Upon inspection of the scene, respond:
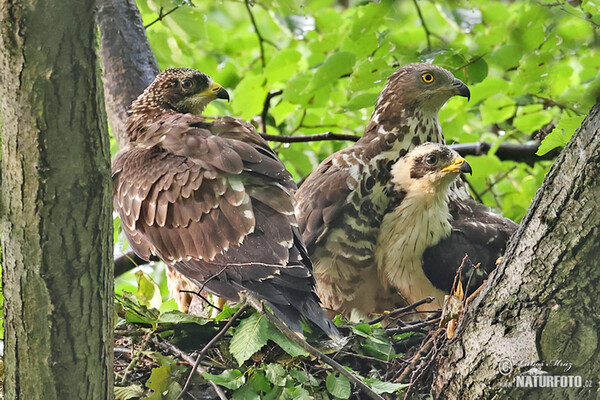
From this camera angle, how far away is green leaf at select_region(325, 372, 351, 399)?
10.5ft

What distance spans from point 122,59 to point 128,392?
2.78 metres

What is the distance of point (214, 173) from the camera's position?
403 centimetres

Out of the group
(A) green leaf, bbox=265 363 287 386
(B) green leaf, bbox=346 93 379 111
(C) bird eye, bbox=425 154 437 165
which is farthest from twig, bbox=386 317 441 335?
(B) green leaf, bbox=346 93 379 111

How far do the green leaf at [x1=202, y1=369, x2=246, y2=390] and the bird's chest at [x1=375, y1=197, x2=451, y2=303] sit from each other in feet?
5.33

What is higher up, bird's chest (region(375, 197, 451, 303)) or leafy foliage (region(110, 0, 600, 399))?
leafy foliage (region(110, 0, 600, 399))

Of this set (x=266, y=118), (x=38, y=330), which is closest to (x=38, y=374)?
(x=38, y=330)

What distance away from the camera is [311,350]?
124 inches

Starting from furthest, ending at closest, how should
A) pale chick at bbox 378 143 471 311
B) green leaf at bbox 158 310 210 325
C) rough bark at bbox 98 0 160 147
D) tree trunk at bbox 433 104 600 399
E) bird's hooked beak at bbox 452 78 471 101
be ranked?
rough bark at bbox 98 0 160 147, bird's hooked beak at bbox 452 78 471 101, pale chick at bbox 378 143 471 311, green leaf at bbox 158 310 210 325, tree trunk at bbox 433 104 600 399

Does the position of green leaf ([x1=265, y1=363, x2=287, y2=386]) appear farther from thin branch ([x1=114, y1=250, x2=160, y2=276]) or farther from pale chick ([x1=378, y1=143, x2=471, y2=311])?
thin branch ([x1=114, y1=250, x2=160, y2=276])

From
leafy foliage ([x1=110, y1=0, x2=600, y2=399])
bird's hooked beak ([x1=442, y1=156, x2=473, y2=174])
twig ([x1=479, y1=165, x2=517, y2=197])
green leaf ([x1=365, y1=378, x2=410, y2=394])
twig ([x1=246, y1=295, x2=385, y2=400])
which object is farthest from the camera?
twig ([x1=479, y1=165, x2=517, y2=197])

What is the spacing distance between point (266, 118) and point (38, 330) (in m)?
3.96

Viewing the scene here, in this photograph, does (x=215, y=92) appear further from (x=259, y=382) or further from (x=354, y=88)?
(x=259, y=382)

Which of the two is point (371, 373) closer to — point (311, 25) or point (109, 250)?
point (109, 250)

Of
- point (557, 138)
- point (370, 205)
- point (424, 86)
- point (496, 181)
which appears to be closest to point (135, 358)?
point (370, 205)
